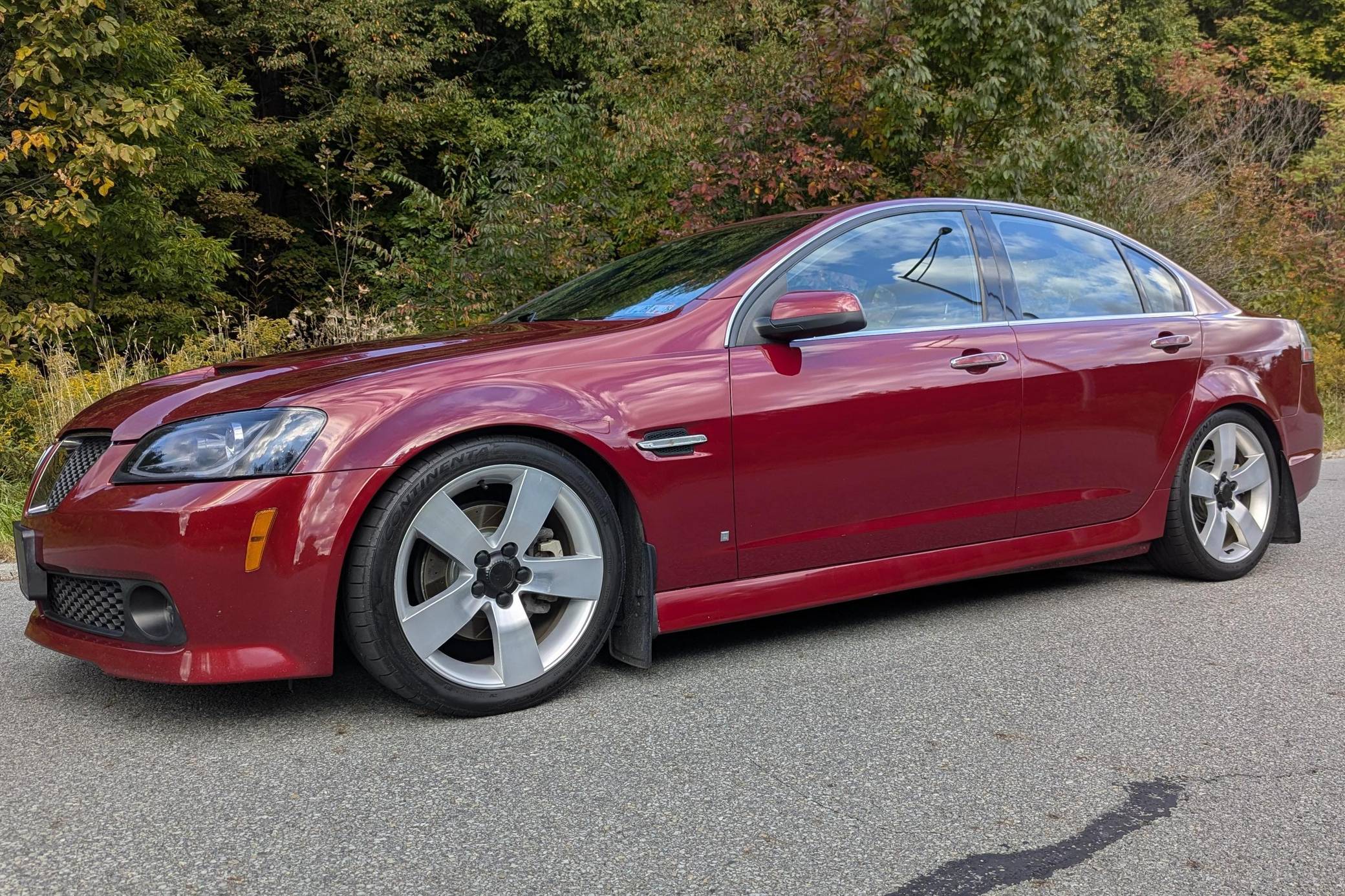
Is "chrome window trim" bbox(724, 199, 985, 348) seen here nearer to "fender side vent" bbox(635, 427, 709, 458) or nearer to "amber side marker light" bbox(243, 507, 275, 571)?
"fender side vent" bbox(635, 427, 709, 458)

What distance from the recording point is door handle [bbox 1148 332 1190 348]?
4.39 metres

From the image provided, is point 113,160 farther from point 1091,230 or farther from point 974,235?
point 1091,230

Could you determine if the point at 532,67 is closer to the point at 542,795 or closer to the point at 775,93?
the point at 775,93

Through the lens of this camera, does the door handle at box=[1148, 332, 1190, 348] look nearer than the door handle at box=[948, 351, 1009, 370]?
No

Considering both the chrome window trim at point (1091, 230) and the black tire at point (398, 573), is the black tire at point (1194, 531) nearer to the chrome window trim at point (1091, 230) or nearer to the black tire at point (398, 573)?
the chrome window trim at point (1091, 230)

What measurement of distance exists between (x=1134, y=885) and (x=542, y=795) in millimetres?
1241

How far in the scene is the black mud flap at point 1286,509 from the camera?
483cm

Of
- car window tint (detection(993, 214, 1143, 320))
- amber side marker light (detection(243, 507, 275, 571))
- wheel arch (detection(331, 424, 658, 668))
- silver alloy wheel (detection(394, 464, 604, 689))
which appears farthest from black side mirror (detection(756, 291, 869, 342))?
amber side marker light (detection(243, 507, 275, 571))

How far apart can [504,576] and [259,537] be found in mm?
644

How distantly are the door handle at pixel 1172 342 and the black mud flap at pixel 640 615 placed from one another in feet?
7.64

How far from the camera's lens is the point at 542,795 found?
2.54 metres

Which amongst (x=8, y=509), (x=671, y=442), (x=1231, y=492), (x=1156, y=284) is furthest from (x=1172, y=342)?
(x=8, y=509)

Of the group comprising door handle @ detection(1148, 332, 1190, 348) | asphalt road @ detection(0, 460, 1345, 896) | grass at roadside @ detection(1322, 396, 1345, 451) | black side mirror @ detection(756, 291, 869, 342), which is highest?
black side mirror @ detection(756, 291, 869, 342)

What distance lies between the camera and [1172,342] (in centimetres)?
445
